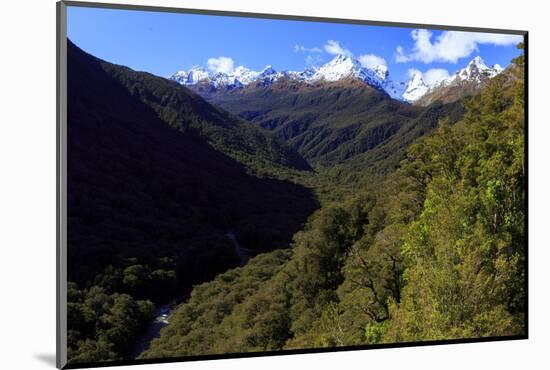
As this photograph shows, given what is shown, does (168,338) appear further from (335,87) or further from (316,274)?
(335,87)

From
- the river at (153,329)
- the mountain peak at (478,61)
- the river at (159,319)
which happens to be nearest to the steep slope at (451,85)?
the mountain peak at (478,61)

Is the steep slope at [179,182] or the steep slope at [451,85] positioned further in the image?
the steep slope at [451,85]

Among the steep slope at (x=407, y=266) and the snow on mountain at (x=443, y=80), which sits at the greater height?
the snow on mountain at (x=443, y=80)

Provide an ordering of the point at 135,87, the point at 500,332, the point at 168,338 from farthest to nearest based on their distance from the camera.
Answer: the point at 135,87 → the point at 500,332 → the point at 168,338

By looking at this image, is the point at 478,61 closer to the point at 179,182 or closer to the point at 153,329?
the point at 179,182

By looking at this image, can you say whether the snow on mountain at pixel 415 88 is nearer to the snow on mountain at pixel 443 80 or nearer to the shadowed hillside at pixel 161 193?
the snow on mountain at pixel 443 80

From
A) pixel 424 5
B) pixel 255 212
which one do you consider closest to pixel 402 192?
pixel 255 212

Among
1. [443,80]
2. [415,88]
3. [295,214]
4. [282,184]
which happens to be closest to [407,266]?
[295,214]

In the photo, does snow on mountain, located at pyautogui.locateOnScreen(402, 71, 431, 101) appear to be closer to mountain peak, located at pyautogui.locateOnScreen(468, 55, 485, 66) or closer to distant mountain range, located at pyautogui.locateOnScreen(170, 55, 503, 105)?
distant mountain range, located at pyautogui.locateOnScreen(170, 55, 503, 105)
